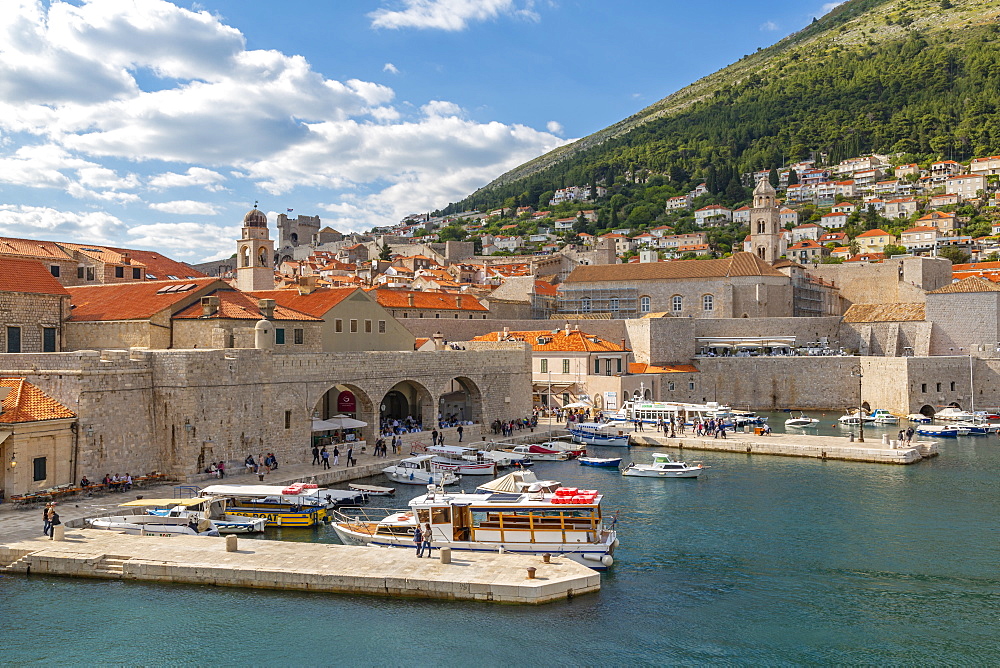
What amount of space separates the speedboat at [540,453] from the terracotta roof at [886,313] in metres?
31.9

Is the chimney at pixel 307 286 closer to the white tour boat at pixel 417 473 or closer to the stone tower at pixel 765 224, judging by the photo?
the white tour boat at pixel 417 473

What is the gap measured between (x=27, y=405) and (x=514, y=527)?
13.0 m

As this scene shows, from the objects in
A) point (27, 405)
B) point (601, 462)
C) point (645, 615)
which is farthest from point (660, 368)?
A: point (27, 405)

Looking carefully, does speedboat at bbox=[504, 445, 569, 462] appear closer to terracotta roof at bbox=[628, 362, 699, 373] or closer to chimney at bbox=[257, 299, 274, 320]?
chimney at bbox=[257, 299, 274, 320]

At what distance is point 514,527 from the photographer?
719 inches

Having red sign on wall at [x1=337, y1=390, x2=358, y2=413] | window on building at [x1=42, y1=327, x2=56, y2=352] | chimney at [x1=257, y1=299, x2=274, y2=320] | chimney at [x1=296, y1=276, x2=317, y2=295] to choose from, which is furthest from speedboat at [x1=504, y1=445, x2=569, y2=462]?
window on building at [x1=42, y1=327, x2=56, y2=352]

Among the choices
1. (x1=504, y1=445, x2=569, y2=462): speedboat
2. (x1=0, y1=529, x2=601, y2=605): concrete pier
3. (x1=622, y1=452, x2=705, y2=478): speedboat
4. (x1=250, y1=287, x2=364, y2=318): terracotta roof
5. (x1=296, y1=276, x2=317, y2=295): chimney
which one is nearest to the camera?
(x1=0, y1=529, x2=601, y2=605): concrete pier

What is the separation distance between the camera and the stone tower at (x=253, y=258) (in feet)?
131

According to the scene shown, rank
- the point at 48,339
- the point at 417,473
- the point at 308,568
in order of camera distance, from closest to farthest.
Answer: the point at 308,568 < the point at 417,473 < the point at 48,339

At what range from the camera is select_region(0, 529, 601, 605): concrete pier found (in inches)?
601

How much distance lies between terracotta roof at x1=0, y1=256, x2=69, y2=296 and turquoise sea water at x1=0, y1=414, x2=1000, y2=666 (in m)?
12.9

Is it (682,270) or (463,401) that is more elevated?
(682,270)

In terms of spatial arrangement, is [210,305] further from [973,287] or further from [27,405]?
[973,287]

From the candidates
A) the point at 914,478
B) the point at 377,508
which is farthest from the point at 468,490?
the point at 914,478
